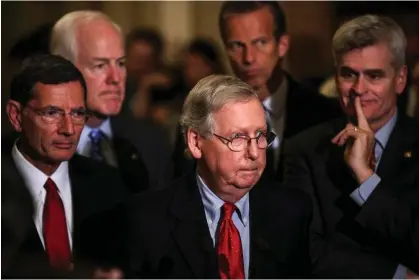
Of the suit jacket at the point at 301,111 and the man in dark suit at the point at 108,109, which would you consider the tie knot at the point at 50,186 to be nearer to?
the man in dark suit at the point at 108,109

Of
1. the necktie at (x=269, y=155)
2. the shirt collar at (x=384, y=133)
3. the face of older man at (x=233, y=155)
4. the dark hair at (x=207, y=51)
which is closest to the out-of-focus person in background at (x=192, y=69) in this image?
the dark hair at (x=207, y=51)

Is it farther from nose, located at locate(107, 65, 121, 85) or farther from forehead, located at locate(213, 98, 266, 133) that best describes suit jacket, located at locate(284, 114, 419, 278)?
nose, located at locate(107, 65, 121, 85)

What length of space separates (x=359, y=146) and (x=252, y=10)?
0.57 metres

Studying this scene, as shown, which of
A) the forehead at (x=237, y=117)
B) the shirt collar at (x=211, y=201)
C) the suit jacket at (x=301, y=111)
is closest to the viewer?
the forehead at (x=237, y=117)

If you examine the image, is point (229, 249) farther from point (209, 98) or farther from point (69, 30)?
point (69, 30)

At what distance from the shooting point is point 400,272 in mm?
3164

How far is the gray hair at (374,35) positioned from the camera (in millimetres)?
3105

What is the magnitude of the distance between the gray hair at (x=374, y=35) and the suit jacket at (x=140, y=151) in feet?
2.28

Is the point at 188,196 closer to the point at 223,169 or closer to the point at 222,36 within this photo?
the point at 223,169

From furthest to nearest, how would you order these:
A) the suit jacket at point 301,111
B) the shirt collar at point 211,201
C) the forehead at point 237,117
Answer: the suit jacket at point 301,111, the shirt collar at point 211,201, the forehead at point 237,117

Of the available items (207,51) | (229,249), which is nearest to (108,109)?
(207,51)

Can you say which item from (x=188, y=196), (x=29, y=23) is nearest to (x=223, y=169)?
(x=188, y=196)

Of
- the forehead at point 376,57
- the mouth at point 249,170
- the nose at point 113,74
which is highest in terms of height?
the forehead at point 376,57

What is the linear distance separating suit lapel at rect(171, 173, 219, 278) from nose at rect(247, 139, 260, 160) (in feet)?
0.69
